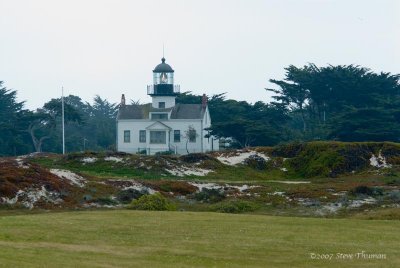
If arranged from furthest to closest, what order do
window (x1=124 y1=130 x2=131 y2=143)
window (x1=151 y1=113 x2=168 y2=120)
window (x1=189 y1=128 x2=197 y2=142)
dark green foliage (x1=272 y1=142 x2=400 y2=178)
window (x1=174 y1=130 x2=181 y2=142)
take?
1. window (x1=124 y1=130 x2=131 y2=143)
2. window (x1=151 y1=113 x2=168 y2=120)
3. window (x1=174 y1=130 x2=181 y2=142)
4. window (x1=189 y1=128 x2=197 y2=142)
5. dark green foliage (x1=272 y1=142 x2=400 y2=178)

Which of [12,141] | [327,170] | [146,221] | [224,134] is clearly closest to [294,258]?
[146,221]

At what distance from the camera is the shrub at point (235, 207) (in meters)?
44.6

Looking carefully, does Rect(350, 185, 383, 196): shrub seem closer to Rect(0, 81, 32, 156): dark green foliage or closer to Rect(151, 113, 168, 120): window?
Rect(151, 113, 168, 120): window

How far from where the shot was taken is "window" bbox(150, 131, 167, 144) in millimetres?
109312

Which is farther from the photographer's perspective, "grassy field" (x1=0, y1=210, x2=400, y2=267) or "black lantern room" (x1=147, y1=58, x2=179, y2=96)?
"black lantern room" (x1=147, y1=58, x2=179, y2=96)

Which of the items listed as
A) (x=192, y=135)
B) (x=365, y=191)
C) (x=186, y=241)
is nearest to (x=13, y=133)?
(x=192, y=135)

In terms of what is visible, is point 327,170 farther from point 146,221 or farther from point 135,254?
point 135,254

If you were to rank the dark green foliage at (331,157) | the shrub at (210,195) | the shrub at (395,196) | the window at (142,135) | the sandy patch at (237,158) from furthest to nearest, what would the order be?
the window at (142,135), the sandy patch at (237,158), the dark green foliage at (331,157), the shrub at (210,195), the shrub at (395,196)

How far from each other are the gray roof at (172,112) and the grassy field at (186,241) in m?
75.2

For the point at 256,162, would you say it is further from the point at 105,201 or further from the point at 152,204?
the point at 152,204

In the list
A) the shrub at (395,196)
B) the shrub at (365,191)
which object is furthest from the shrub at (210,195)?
the shrub at (395,196)

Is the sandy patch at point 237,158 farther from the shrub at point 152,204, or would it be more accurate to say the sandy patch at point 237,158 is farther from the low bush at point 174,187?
the shrub at point 152,204

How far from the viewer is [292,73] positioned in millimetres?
120188

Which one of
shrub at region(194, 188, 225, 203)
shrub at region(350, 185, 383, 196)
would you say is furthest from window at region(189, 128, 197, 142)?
shrub at region(350, 185, 383, 196)
